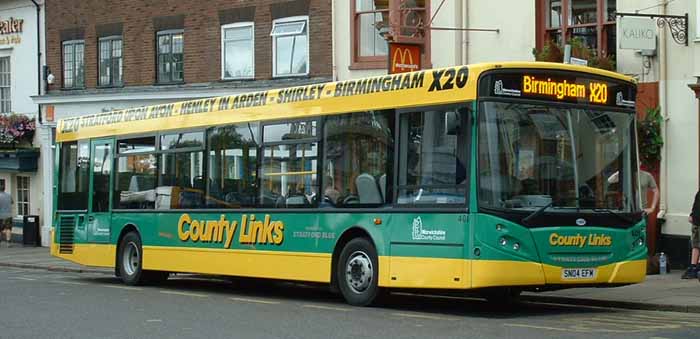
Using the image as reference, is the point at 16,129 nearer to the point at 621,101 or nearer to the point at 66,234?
the point at 66,234

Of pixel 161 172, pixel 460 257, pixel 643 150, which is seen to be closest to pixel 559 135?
pixel 460 257

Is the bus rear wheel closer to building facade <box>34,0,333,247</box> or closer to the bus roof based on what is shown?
the bus roof

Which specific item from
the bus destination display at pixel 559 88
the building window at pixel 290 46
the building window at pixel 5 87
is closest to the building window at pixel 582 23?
the bus destination display at pixel 559 88

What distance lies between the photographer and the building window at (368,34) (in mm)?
24609

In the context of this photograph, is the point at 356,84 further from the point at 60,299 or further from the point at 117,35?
the point at 117,35

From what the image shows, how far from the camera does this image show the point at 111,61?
3180 centimetres

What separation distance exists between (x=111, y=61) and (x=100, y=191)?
1154 centimetres

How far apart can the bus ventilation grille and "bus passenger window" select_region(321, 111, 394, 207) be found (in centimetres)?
806

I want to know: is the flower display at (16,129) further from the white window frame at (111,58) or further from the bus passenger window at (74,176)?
the bus passenger window at (74,176)

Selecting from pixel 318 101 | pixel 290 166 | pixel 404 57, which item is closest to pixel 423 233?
pixel 318 101

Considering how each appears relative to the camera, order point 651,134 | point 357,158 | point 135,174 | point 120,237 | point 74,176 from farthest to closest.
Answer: point 74,176 < point 120,237 < point 135,174 < point 651,134 < point 357,158

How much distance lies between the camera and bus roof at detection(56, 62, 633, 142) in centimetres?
1327

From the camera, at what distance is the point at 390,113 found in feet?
46.6

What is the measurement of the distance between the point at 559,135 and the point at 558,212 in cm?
88
